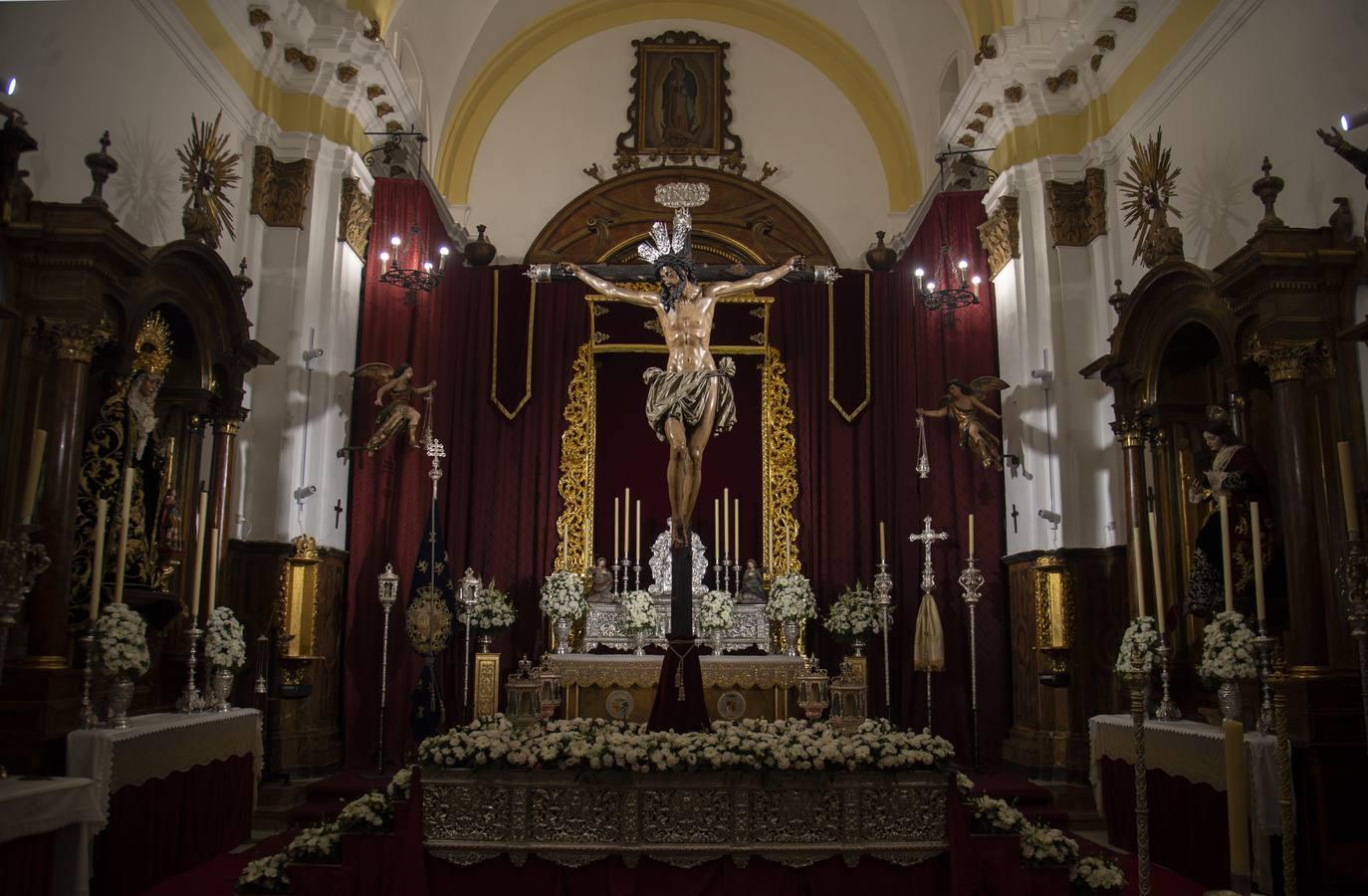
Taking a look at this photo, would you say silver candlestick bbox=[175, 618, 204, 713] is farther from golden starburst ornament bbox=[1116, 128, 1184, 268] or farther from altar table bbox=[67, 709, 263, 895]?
golden starburst ornament bbox=[1116, 128, 1184, 268]

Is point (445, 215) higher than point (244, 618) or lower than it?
higher

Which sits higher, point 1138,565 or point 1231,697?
point 1138,565

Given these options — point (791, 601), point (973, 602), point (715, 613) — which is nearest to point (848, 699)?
point (973, 602)

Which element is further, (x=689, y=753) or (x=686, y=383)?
(x=686, y=383)

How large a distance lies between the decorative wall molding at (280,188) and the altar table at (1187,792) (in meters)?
8.65

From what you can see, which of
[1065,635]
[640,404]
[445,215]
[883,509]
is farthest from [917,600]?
[445,215]

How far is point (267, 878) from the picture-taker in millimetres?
6234

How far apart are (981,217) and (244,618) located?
28.9ft

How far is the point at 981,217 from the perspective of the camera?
42.0 feet

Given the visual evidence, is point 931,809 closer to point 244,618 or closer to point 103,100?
point 244,618

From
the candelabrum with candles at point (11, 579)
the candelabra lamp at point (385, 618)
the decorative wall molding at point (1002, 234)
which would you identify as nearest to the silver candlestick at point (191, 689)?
the candelabrum with candles at point (11, 579)

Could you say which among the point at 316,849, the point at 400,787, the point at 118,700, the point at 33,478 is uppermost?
the point at 33,478

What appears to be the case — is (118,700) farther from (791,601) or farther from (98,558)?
(791,601)

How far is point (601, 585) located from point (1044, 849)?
7.51 metres
